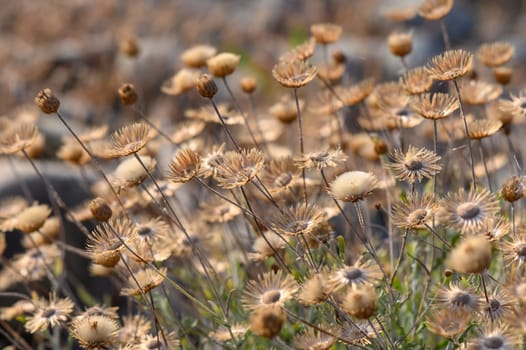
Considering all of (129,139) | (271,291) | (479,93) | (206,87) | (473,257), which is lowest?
(473,257)

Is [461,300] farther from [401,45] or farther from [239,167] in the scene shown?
[401,45]

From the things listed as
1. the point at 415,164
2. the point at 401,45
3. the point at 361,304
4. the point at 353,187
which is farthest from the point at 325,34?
the point at 361,304

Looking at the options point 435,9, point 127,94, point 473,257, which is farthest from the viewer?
point 435,9

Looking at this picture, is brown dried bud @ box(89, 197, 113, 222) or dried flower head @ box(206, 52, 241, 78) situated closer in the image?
brown dried bud @ box(89, 197, 113, 222)

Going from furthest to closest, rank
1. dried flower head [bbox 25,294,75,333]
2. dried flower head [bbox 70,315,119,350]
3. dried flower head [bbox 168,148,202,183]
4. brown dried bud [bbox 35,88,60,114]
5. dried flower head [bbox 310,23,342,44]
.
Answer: dried flower head [bbox 310,23,342,44]
dried flower head [bbox 25,294,75,333]
brown dried bud [bbox 35,88,60,114]
dried flower head [bbox 168,148,202,183]
dried flower head [bbox 70,315,119,350]

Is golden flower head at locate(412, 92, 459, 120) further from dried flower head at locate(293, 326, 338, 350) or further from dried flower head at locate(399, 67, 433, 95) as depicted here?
dried flower head at locate(293, 326, 338, 350)

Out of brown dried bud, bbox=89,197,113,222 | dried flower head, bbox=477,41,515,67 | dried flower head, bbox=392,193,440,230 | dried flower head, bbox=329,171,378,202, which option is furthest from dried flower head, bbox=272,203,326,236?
dried flower head, bbox=477,41,515,67

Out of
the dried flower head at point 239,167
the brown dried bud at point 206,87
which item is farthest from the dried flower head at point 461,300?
the brown dried bud at point 206,87
